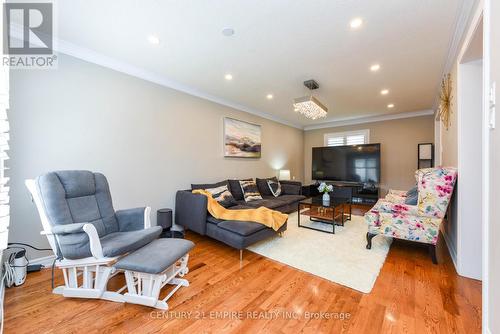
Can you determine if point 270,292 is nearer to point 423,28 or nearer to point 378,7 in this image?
point 378,7

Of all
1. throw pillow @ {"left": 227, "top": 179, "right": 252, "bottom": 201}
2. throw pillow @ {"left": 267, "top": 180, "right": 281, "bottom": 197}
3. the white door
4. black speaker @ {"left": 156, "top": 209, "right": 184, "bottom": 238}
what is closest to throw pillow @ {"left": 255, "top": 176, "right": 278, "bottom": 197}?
throw pillow @ {"left": 267, "top": 180, "right": 281, "bottom": 197}

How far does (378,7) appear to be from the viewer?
1.81 meters

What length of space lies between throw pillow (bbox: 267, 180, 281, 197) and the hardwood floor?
252cm

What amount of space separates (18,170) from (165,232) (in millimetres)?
1771

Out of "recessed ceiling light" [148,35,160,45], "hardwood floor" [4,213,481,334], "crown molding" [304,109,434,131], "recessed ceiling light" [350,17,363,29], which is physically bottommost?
"hardwood floor" [4,213,481,334]

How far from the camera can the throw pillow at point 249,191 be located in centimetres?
410

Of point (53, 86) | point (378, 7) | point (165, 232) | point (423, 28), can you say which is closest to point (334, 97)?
point (423, 28)

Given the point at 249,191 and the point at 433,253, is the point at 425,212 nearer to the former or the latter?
the point at 433,253

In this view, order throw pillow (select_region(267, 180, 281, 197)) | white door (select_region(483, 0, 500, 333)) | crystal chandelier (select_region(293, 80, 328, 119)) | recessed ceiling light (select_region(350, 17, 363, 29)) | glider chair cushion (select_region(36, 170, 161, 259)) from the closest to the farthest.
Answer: white door (select_region(483, 0, 500, 333)), glider chair cushion (select_region(36, 170, 161, 259)), recessed ceiling light (select_region(350, 17, 363, 29)), crystal chandelier (select_region(293, 80, 328, 119)), throw pillow (select_region(267, 180, 281, 197))

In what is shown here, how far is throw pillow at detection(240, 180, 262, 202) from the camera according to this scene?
4100 mm

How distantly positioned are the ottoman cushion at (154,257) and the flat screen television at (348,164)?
5.10 metres

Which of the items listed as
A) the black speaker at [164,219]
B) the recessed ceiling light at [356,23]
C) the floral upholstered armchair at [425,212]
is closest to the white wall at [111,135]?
the black speaker at [164,219]

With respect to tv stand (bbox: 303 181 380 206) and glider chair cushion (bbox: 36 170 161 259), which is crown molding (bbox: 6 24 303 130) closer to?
glider chair cushion (bbox: 36 170 161 259)

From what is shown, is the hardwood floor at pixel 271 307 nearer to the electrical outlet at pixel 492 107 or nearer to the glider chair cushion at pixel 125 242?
the glider chair cushion at pixel 125 242
